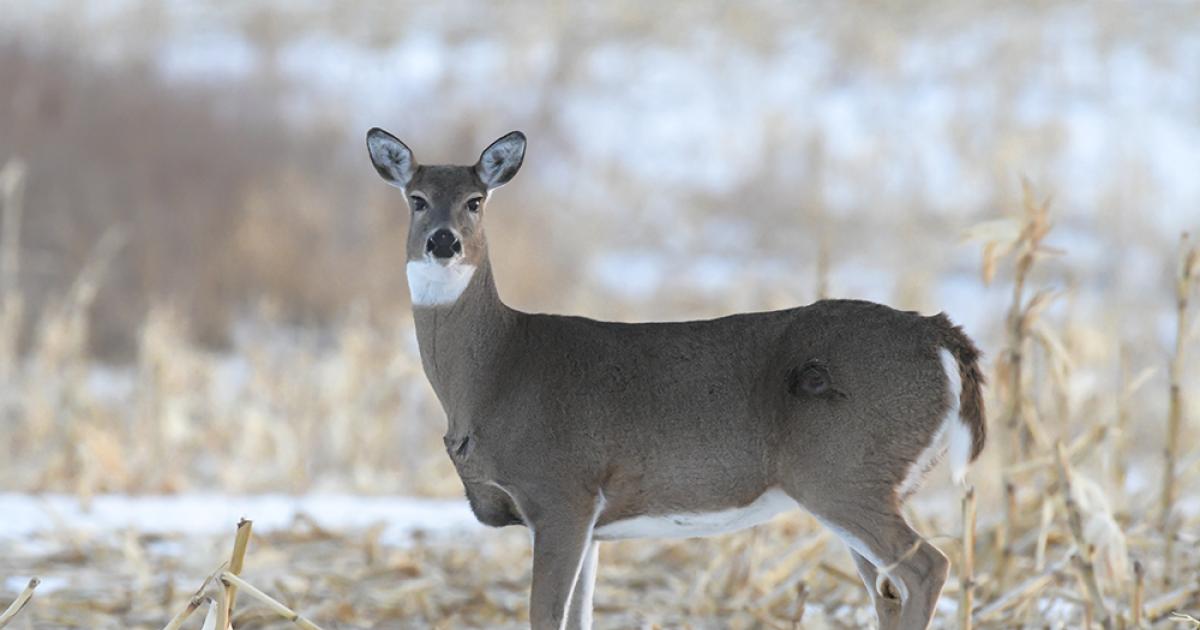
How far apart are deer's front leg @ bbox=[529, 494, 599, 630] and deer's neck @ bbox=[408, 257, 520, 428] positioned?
1.31 feet

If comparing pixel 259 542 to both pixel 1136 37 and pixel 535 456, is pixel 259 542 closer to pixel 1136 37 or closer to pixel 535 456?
pixel 535 456

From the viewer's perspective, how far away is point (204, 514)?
263 inches

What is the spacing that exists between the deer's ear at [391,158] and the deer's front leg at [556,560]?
101 cm

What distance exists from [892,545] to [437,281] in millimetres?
1324

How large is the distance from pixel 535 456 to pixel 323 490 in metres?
4.39

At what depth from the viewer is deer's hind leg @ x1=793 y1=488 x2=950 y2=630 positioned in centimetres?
378

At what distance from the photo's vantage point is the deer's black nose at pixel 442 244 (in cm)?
Answer: 387

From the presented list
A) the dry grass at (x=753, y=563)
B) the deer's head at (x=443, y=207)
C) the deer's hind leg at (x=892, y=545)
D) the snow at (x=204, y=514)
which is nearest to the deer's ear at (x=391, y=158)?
the deer's head at (x=443, y=207)

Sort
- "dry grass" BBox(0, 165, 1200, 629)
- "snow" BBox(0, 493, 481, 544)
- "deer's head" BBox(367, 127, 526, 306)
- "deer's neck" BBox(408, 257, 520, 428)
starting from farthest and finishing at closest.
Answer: "snow" BBox(0, 493, 481, 544)
"dry grass" BBox(0, 165, 1200, 629)
"deer's neck" BBox(408, 257, 520, 428)
"deer's head" BBox(367, 127, 526, 306)

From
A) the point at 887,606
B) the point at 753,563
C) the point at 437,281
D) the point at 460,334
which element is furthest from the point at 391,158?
the point at 753,563

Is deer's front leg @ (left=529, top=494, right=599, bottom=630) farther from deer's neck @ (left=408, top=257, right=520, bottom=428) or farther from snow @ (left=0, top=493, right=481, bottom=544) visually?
snow @ (left=0, top=493, right=481, bottom=544)

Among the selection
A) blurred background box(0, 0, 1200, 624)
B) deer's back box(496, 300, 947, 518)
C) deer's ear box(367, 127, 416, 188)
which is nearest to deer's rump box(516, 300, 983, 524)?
deer's back box(496, 300, 947, 518)

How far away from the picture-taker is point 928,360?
12.8 feet

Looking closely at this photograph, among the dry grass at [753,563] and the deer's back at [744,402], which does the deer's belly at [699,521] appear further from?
the dry grass at [753,563]
